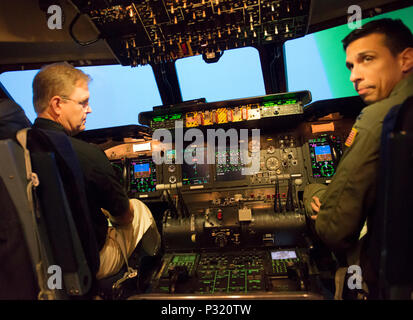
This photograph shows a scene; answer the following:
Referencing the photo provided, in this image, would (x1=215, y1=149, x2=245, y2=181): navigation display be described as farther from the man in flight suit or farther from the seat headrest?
the seat headrest

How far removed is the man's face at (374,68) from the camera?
899 mm

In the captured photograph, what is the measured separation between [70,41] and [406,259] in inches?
129

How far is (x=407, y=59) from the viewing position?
2.94 feet

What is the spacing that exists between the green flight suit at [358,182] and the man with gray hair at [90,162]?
0.94 metres

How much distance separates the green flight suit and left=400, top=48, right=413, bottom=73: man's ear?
0.16 m

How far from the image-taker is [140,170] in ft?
7.37

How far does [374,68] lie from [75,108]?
1.37 m

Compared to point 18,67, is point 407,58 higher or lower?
lower

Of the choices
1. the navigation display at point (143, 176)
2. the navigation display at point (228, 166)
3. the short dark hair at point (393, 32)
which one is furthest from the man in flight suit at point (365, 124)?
the navigation display at point (143, 176)

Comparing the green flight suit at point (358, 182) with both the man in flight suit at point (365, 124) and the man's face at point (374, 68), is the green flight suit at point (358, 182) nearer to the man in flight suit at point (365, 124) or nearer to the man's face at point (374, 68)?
the man in flight suit at point (365, 124)

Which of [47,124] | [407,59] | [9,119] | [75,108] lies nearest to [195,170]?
[75,108]

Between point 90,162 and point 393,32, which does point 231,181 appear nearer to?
point 90,162
